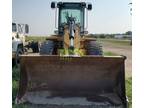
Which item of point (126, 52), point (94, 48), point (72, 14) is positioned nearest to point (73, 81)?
point (94, 48)

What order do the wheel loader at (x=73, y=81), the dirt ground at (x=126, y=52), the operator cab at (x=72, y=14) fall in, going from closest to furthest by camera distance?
the wheel loader at (x=73, y=81) → the dirt ground at (x=126, y=52) → the operator cab at (x=72, y=14)

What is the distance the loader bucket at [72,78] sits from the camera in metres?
2.36

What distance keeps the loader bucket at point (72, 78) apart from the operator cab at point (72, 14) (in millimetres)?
840

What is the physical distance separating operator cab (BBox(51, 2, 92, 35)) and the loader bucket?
84 cm

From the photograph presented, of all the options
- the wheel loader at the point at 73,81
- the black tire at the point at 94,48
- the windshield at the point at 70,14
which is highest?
the windshield at the point at 70,14

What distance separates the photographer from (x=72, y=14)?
131 inches

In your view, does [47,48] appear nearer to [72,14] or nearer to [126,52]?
[72,14]

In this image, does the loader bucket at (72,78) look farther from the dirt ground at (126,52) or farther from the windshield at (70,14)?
the windshield at (70,14)

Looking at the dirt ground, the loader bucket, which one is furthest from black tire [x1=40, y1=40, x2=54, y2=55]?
the loader bucket

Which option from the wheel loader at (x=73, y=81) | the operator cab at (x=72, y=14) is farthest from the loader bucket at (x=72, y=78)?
the operator cab at (x=72, y=14)

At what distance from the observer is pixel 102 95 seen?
237 centimetres

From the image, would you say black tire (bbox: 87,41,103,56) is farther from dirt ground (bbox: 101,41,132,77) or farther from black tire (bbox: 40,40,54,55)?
black tire (bbox: 40,40,54,55)
